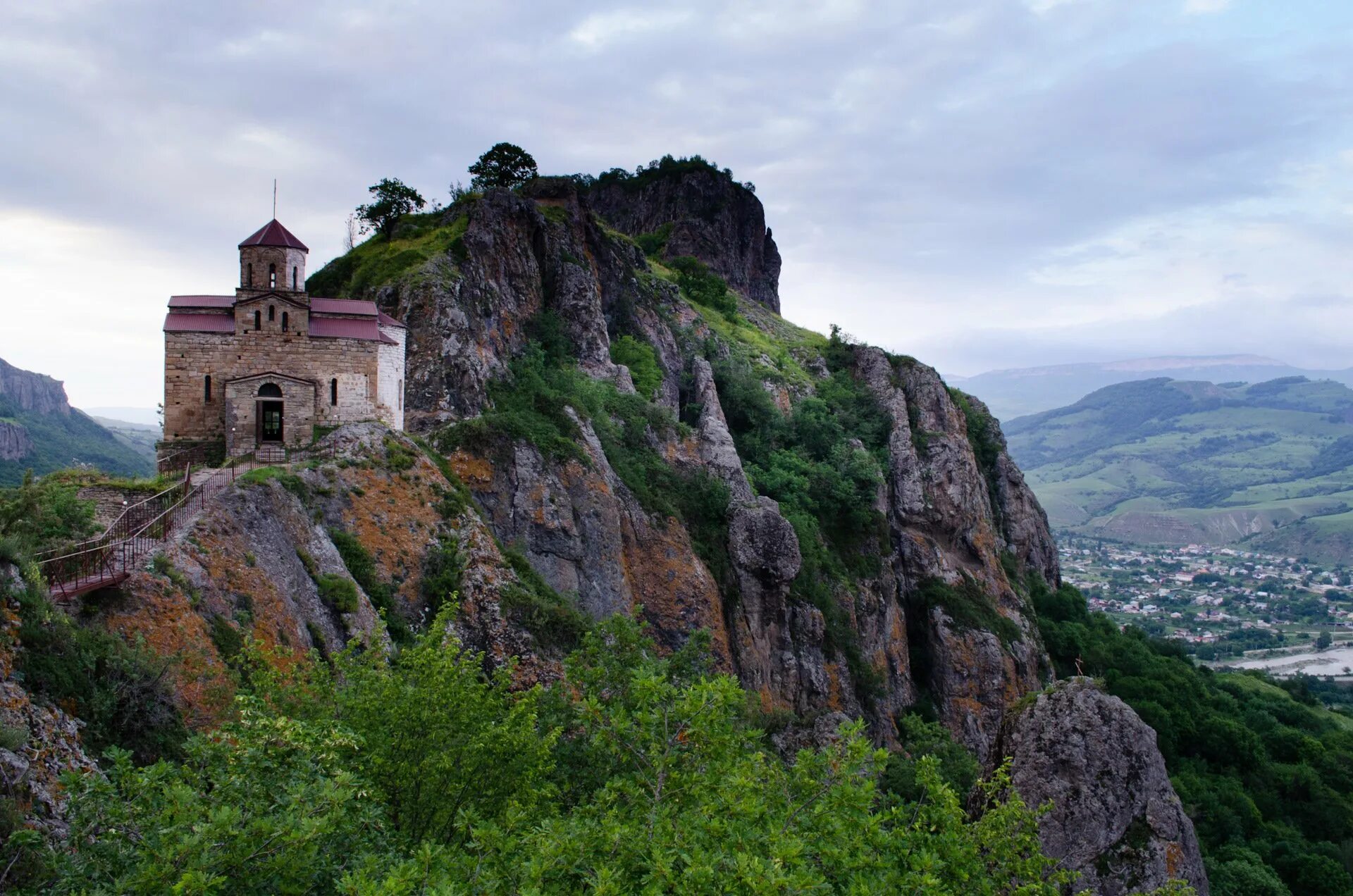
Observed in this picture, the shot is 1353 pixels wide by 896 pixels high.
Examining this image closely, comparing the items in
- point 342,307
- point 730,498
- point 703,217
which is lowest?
point 730,498

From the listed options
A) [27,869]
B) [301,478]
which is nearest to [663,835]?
[27,869]

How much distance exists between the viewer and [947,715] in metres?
49.6

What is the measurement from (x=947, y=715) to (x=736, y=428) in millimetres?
21957

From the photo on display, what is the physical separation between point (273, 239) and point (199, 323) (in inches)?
168

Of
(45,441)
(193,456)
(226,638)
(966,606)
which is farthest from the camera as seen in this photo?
(45,441)

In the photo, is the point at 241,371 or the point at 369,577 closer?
the point at 369,577

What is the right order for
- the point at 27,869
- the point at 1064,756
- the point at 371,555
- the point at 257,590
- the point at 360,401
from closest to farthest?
the point at 27,869, the point at 257,590, the point at 1064,756, the point at 371,555, the point at 360,401

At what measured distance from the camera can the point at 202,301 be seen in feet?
112

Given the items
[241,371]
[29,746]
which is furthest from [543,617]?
[241,371]

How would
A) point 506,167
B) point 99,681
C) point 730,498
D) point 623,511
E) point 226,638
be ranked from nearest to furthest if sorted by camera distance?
point 99,681 < point 226,638 < point 623,511 < point 730,498 < point 506,167

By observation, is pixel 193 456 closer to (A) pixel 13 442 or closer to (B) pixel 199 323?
(B) pixel 199 323

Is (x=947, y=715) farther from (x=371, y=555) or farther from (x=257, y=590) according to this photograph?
(x=257, y=590)

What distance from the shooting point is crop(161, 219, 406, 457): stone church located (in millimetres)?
32562

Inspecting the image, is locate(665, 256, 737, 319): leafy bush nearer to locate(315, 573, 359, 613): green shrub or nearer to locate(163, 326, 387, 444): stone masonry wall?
locate(163, 326, 387, 444): stone masonry wall
